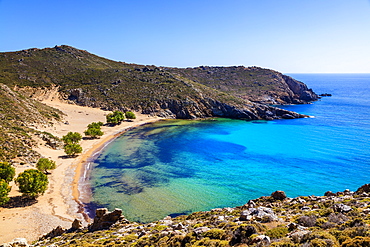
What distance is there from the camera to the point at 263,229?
1277 cm

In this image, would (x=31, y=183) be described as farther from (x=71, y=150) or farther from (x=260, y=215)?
(x=260, y=215)

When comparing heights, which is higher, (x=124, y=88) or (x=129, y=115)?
(x=124, y=88)

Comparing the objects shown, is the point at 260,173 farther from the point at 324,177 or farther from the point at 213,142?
the point at 213,142

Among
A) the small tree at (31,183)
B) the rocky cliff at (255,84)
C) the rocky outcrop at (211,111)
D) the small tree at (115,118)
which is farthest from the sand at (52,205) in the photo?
the rocky cliff at (255,84)

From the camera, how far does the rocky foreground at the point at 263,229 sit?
10.2 m

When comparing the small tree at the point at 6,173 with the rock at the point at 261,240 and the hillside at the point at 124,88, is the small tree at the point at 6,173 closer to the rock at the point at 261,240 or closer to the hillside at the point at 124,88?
the rock at the point at 261,240

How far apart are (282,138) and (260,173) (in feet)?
101

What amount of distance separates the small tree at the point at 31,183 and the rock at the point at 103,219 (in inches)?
537

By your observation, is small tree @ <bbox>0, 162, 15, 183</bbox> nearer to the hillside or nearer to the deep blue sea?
the deep blue sea

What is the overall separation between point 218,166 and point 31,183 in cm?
3278

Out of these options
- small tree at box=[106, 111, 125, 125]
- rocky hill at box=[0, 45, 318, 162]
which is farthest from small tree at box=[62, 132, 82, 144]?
small tree at box=[106, 111, 125, 125]

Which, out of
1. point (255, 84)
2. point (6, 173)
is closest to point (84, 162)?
point (6, 173)

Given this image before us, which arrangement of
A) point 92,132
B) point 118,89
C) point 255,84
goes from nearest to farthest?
1. point 92,132
2. point 118,89
3. point 255,84

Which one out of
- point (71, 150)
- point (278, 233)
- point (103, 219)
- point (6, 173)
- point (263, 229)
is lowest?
point (103, 219)
